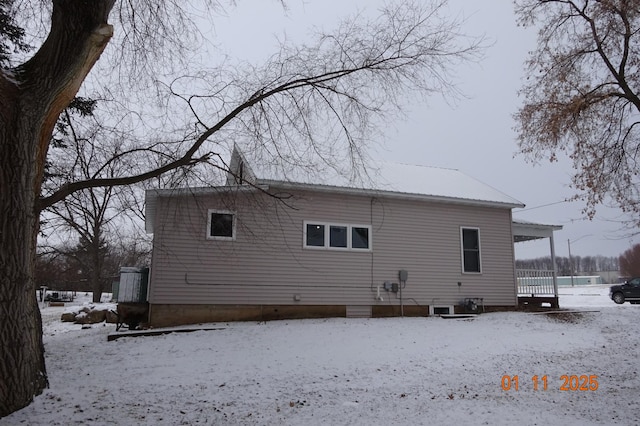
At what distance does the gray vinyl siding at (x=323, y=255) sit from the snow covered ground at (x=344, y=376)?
1279mm

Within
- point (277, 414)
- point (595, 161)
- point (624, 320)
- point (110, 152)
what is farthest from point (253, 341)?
point (624, 320)

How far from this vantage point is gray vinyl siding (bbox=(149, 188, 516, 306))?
437 inches

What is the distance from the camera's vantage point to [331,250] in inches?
493

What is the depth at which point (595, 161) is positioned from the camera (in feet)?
37.0

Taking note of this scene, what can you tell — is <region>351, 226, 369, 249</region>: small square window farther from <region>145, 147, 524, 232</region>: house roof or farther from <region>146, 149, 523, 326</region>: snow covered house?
<region>145, 147, 524, 232</region>: house roof

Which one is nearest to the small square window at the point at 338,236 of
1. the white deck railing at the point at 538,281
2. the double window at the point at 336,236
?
the double window at the point at 336,236

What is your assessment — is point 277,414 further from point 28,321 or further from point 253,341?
point 253,341

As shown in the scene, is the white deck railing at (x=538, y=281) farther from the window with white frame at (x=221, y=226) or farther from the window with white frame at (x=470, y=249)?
the window with white frame at (x=221, y=226)

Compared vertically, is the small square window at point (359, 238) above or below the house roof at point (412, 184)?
below

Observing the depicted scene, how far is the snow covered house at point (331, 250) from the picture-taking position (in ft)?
36.4

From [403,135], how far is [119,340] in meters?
7.14

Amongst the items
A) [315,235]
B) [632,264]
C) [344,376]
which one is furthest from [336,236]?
[632,264]

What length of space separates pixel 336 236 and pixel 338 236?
6 cm

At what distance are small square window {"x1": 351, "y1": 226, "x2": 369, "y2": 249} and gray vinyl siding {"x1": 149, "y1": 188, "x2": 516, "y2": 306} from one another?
0.18m
